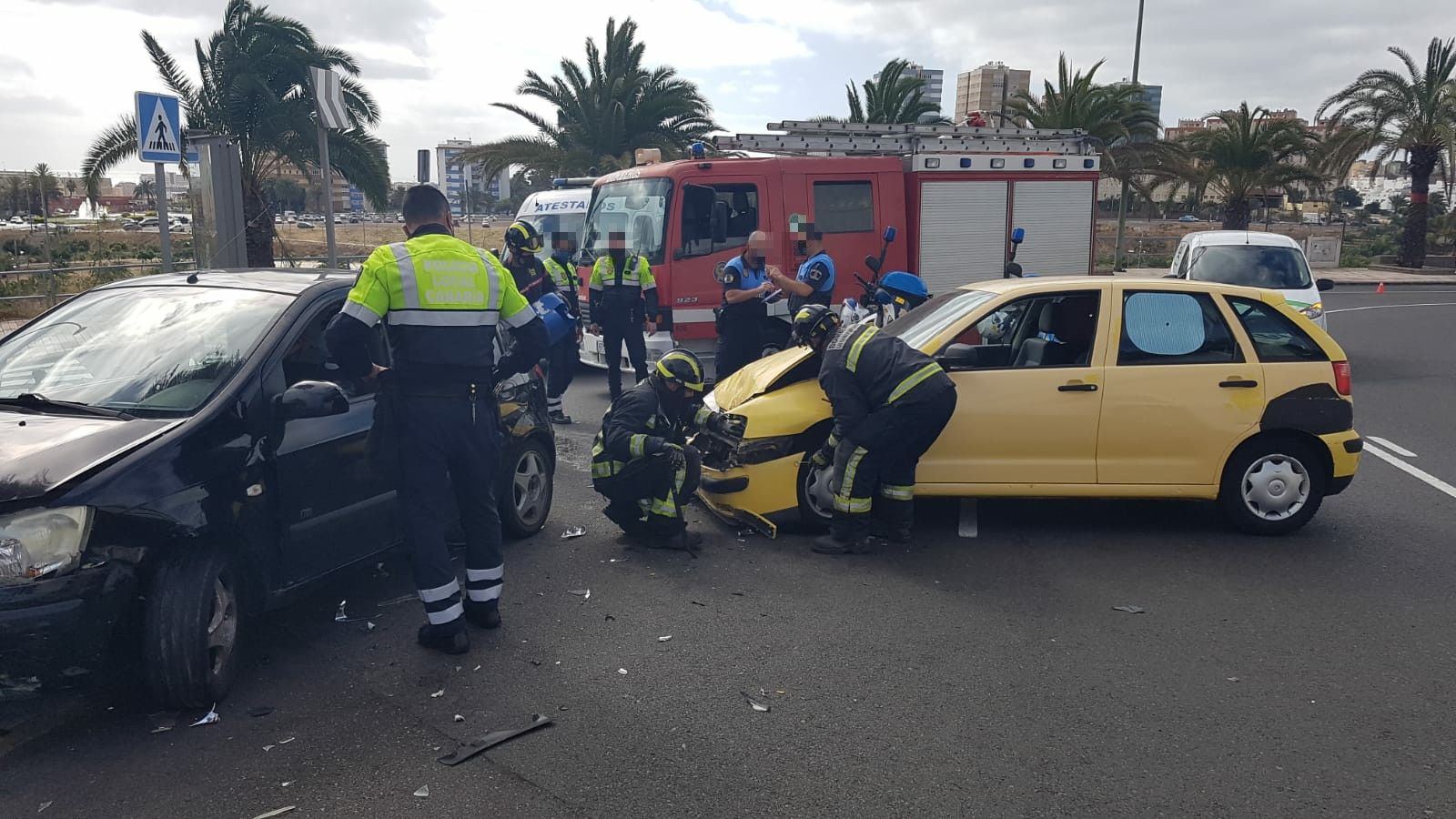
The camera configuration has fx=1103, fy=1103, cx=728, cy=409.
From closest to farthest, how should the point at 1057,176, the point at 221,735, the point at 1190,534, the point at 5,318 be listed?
the point at 221,735 < the point at 1190,534 < the point at 1057,176 < the point at 5,318

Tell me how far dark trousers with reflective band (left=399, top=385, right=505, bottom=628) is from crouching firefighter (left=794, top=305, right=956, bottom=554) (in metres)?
2.14

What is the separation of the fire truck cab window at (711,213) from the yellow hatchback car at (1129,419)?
456cm

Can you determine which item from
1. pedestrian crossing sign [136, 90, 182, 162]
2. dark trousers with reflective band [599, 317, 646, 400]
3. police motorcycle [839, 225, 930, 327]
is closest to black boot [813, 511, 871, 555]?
police motorcycle [839, 225, 930, 327]

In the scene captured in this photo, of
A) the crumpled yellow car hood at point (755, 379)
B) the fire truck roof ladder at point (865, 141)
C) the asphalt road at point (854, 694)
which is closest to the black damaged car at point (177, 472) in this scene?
the asphalt road at point (854, 694)

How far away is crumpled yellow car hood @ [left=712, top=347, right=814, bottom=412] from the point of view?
22.3ft

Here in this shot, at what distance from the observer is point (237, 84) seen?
18.2 meters

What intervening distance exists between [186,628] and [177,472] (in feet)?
1.82

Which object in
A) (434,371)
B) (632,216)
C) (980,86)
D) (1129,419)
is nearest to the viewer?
(434,371)

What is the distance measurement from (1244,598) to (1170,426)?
4.04ft

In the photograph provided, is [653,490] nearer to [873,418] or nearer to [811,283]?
[873,418]

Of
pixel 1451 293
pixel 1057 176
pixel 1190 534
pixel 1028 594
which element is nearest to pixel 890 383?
pixel 1028 594

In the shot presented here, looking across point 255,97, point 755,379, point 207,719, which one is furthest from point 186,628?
point 255,97

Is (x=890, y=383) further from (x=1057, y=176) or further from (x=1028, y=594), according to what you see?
(x=1057, y=176)

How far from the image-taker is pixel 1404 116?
31.2 meters
